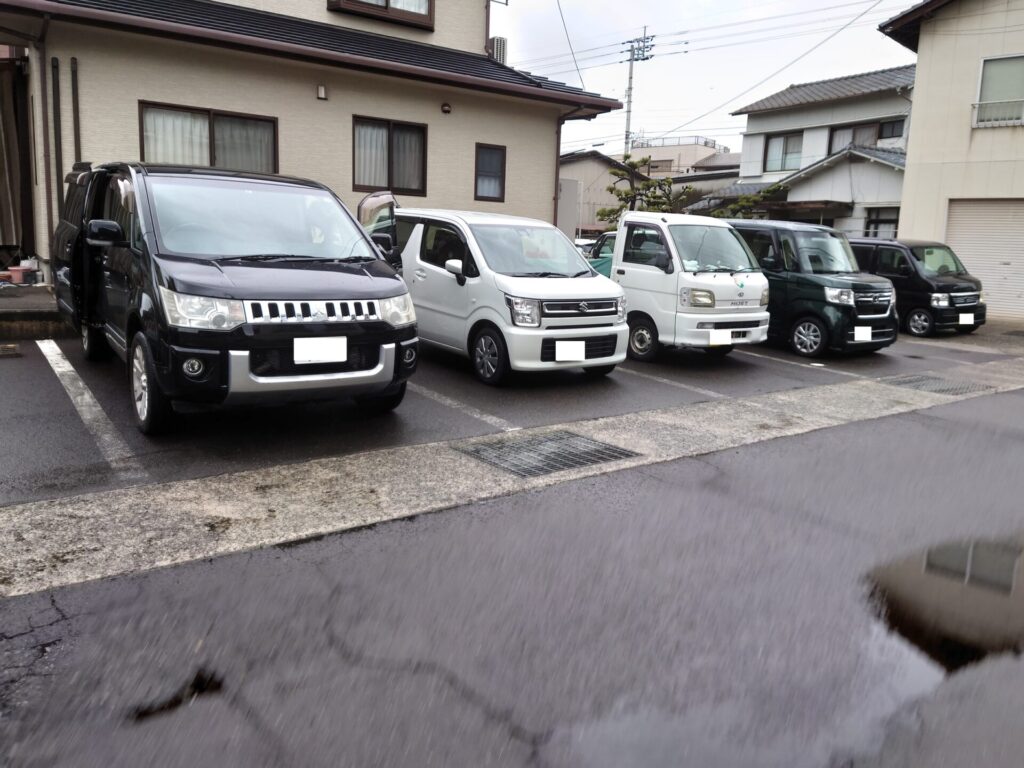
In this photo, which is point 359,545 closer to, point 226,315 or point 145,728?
point 145,728

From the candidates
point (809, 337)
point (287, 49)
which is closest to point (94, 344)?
point (287, 49)

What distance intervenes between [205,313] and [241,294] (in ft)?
0.80

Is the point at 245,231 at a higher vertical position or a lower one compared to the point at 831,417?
higher

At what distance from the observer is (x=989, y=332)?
15.1 metres

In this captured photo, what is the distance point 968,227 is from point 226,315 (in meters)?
17.9

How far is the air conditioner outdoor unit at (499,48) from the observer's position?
1573 centimetres

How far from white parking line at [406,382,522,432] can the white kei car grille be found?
147 centimetres

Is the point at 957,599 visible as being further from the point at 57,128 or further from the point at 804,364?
the point at 57,128

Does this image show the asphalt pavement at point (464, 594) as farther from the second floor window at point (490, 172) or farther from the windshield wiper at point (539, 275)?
the second floor window at point (490, 172)

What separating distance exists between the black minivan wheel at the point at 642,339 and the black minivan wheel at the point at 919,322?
672cm

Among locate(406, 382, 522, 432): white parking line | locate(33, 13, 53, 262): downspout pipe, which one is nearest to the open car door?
locate(406, 382, 522, 432): white parking line

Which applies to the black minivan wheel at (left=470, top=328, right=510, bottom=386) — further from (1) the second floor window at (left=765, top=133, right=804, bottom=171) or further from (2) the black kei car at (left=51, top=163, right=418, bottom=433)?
(1) the second floor window at (left=765, top=133, right=804, bottom=171)

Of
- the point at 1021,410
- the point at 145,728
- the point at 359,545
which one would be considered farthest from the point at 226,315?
the point at 1021,410

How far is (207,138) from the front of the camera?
11414mm
